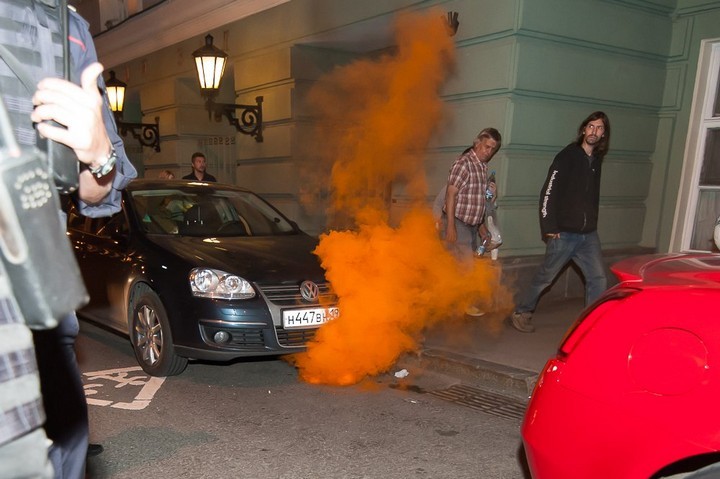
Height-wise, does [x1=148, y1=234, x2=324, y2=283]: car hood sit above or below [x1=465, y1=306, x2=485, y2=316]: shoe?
above

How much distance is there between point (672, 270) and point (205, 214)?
4.45 meters

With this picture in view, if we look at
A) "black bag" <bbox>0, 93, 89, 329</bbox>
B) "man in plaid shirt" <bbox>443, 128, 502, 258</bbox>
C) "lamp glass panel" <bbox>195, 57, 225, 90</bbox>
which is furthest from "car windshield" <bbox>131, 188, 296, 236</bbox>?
"black bag" <bbox>0, 93, 89, 329</bbox>

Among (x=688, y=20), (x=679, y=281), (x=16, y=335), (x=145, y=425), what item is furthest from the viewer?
(x=688, y=20)

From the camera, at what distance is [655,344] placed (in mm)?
2049

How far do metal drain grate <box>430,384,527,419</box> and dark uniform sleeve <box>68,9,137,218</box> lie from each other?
3.33m

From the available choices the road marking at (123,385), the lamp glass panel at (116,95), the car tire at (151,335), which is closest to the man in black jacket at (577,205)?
the car tire at (151,335)

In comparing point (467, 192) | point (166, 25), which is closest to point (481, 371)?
point (467, 192)

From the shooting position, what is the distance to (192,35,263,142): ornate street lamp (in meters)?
9.08

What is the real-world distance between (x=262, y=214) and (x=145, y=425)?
2764 millimetres

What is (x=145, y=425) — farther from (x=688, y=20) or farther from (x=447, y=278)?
(x=688, y=20)

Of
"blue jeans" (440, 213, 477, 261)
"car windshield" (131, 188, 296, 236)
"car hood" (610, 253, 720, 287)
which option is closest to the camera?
"car hood" (610, 253, 720, 287)

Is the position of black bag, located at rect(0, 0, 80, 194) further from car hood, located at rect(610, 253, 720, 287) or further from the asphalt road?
the asphalt road

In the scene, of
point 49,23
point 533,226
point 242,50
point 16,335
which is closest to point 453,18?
point 533,226

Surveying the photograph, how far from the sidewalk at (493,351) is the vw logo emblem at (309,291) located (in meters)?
1.24
